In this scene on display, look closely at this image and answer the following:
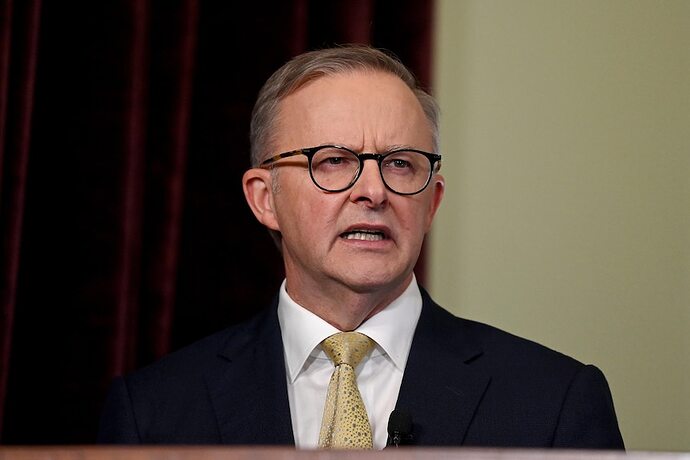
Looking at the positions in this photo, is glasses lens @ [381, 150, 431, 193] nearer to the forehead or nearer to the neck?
the forehead

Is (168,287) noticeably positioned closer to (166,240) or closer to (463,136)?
(166,240)

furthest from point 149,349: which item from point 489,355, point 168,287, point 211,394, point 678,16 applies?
point 678,16

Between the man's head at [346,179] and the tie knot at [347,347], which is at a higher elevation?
the man's head at [346,179]

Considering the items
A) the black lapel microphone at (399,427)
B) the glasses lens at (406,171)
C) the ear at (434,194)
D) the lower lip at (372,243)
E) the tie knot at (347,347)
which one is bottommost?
the black lapel microphone at (399,427)

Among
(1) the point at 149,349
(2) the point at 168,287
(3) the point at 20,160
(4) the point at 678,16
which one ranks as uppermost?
(4) the point at 678,16

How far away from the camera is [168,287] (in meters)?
2.19

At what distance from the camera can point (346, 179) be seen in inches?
68.6

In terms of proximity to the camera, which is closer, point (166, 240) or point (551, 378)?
point (551, 378)

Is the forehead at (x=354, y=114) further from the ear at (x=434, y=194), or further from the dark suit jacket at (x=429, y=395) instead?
the dark suit jacket at (x=429, y=395)

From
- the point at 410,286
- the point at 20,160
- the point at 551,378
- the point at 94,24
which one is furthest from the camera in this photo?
the point at 94,24

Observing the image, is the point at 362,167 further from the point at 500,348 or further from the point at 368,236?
the point at 500,348

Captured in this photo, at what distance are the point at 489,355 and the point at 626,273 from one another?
2.56ft

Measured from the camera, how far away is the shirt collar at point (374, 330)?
177 cm

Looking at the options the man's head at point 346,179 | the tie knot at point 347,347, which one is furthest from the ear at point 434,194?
the tie knot at point 347,347
